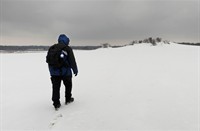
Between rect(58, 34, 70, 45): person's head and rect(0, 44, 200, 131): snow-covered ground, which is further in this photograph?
rect(58, 34, 70, 45): person's head

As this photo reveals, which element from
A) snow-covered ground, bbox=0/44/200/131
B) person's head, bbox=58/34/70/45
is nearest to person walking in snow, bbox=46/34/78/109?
person's head, bbox=58/34/70/45

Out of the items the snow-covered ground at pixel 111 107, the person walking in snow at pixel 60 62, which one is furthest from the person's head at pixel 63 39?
the snow-covered ground at pixel 111 107

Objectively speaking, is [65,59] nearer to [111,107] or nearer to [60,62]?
[60,62]

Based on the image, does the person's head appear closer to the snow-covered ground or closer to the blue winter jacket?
the blue winter jacket

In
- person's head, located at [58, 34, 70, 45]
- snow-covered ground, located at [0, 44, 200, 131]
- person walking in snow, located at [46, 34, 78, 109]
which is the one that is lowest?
snow-covered ground, located at [0, 44, 200, 131]

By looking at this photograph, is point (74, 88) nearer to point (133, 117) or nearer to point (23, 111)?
point (23, 111)

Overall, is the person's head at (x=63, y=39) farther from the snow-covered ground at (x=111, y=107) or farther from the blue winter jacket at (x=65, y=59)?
the snow-covered ground at (x=111, y=107)

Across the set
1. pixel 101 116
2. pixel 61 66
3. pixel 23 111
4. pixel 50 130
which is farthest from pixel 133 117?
pixel 23 111

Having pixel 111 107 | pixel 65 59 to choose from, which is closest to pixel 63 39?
pixel 65 59

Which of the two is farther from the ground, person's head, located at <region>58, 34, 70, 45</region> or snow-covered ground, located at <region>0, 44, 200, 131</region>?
person's head, located at <region>58, 34, 70, 45</region>

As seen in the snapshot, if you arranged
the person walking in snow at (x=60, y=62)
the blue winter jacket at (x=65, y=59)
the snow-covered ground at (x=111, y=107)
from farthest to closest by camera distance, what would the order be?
the blue winter jacket at (x=65, y=59)
the person walking in snow at (x=60, y=62)
the snow-covered ground at (x=111, y=107)

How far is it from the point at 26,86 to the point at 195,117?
6394 mm

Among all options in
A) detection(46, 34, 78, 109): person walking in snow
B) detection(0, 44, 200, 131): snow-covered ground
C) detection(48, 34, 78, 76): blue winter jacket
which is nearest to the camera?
detection(0, 44, 200, 131): snow-covered ground

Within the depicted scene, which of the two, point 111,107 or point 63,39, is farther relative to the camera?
point 63,39
